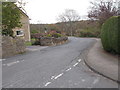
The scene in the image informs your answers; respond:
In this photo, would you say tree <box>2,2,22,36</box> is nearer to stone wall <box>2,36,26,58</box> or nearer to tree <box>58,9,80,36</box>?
stone wall <box>2,36,26,58</box>

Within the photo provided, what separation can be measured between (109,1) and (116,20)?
1905cm

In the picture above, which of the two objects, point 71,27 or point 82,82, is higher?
point 71,27

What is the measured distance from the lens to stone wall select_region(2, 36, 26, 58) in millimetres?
11607

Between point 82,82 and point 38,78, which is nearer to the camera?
point 82,82

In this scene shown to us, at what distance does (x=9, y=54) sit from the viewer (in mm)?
12008

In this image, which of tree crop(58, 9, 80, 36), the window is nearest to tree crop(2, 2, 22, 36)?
the window

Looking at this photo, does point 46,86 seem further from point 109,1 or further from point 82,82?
point 109,1

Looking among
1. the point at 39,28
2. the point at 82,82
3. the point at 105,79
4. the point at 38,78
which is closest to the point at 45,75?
the point at 38,78

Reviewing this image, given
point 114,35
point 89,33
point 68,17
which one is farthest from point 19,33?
point 68,17

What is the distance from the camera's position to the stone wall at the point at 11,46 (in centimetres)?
1161

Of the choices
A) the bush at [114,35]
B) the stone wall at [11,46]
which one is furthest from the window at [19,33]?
the bush at [114,35]

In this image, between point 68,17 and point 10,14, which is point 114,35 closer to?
point 10,14

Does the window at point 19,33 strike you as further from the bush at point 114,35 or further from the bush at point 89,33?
the bush at point 89,33

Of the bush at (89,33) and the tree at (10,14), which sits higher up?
the tree at (10,14)
